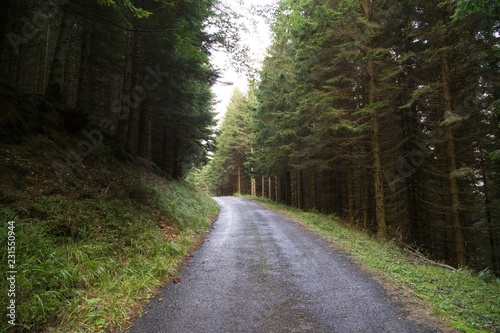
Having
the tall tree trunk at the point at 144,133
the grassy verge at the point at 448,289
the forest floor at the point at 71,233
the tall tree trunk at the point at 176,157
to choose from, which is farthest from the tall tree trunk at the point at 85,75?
the grassy verge at the point at 448,289

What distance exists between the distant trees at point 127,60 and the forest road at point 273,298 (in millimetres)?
5690

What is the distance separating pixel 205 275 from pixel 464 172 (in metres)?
8.90

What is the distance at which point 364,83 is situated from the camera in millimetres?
12438

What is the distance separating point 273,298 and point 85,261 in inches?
138

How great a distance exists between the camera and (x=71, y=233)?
5168 millimetres

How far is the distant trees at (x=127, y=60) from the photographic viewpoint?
26.1ft

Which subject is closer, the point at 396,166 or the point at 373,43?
Answer: the point at 373,43

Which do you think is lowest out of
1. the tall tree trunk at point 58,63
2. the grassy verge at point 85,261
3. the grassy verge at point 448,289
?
the grassy verge at point 448,289

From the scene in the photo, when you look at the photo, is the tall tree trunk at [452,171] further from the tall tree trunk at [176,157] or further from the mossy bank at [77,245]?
the tall tree trunk at [176,157]

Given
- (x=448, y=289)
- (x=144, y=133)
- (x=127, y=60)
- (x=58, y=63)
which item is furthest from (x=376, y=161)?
(x=144, y=133)

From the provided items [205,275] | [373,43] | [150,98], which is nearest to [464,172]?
[373,43]

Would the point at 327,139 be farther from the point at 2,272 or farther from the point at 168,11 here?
the point at 2,272

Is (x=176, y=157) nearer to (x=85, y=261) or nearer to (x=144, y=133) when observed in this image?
(x=144, y=133)

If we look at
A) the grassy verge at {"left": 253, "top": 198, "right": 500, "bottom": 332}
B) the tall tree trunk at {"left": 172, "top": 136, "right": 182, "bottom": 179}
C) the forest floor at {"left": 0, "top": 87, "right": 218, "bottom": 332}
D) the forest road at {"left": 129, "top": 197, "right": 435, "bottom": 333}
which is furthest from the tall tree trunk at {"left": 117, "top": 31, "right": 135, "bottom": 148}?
the grassy verge at {"left": 253, "top": 198, "right": 500, "bottom": 332}
